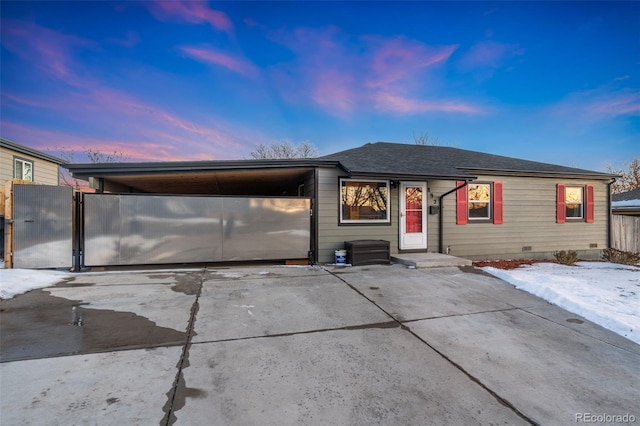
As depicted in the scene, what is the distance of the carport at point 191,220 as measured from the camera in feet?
19.9

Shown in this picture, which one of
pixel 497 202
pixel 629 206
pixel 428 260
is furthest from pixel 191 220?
pixel 629 206

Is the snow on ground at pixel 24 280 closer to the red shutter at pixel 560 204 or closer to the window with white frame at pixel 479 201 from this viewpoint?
the window with white frame at pixel 479 201

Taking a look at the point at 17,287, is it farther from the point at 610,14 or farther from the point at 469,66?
the point at 610,14

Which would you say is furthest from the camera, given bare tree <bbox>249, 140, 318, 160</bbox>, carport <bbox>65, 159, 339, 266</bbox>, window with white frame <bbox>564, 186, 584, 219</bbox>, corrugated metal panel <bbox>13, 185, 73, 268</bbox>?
bare tree <bbox>249, 140, 318, 160</bbox>

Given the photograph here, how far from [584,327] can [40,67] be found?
49.5 feet

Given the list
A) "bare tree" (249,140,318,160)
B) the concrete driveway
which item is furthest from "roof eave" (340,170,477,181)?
"bare tree" (249,140,318,160)

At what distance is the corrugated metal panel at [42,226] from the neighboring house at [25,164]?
236 inches

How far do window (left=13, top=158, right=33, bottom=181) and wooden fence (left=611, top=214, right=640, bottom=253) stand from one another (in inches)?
860

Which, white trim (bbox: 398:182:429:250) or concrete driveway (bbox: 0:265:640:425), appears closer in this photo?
concrete driveway (bbox: 0:265:640:425)

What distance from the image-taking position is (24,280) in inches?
189

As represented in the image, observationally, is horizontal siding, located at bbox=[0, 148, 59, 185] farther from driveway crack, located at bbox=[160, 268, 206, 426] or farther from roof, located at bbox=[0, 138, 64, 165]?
driveway crack, located at bbox=[160, 268, 206, 426]

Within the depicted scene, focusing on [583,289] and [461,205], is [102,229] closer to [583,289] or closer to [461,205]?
[461,205]

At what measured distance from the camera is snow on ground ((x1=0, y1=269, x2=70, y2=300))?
4.29 meters

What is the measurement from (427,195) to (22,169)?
580 inches
